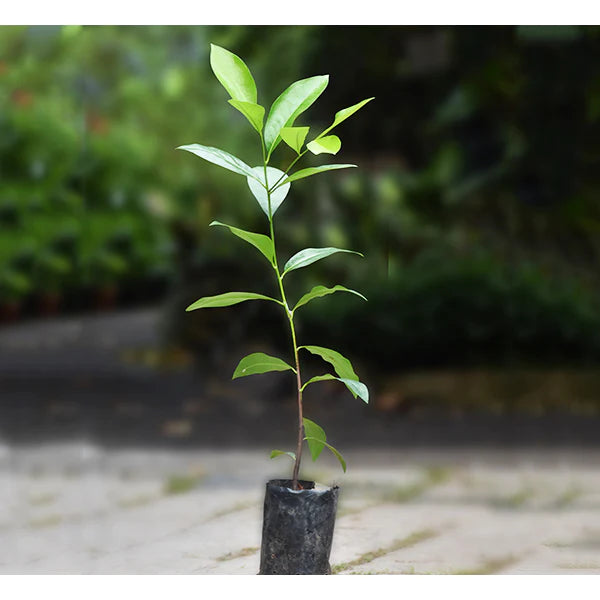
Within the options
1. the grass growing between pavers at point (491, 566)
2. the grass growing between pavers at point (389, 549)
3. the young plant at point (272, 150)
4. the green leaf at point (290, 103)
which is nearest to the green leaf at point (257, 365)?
the young plant at point (272, 150)

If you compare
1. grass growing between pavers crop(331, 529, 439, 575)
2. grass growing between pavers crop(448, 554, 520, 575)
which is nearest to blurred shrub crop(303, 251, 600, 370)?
grass growing between pavers crop(331, 529, 439, 575)

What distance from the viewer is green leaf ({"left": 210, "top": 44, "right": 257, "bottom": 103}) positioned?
154 centimetres

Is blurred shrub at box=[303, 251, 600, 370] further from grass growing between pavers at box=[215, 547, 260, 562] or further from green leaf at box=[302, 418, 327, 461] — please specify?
green leaf at box=[302, 418, 327, 461]

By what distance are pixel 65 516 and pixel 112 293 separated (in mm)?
1278

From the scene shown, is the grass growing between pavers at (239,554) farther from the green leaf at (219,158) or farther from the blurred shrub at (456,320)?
the blurred shrub at (456,320)

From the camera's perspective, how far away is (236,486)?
2.81 metres

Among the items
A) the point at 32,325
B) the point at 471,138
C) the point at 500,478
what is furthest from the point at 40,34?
the point at 500,478

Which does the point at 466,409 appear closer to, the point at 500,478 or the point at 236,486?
the point at 500,478

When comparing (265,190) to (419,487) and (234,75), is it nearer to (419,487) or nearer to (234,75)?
(234,75)

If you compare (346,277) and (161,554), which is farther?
(346,277)

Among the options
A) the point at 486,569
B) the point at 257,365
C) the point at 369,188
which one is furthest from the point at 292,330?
the point at 369,188

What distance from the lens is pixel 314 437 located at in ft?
5.46

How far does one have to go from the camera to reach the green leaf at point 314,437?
5.38ft

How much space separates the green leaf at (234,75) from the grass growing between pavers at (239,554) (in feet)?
3.34
